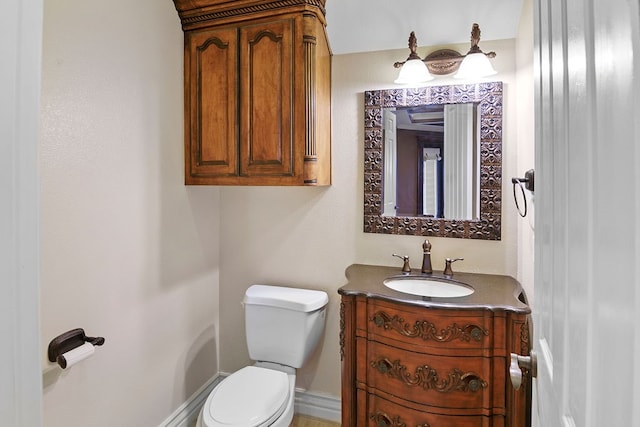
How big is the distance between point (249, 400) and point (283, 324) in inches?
17.1

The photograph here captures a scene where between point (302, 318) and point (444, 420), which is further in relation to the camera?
point (302, 318)

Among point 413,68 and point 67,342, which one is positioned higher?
point 413,68

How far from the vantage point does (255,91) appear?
72.8 inches

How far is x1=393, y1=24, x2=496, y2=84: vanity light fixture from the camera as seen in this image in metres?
1.72

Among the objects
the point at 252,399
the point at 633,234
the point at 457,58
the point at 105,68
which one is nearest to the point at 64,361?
the point at 252,399

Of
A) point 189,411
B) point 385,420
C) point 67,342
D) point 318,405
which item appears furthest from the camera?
point 318,405

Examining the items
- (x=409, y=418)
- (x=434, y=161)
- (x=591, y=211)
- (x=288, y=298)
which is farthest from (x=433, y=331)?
(x=591, y=211)

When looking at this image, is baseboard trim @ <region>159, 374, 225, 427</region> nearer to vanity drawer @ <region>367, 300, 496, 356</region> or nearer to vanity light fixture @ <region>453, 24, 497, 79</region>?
vanity drawer @ <region>367, 300, 496, 356</region>

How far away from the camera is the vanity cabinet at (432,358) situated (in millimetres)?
1379

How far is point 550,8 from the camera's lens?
680 mm

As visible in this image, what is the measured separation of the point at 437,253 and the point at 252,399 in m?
1.20

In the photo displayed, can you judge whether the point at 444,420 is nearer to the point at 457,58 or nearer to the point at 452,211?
the point at 452,211

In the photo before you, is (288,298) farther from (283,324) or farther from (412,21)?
(412,21)

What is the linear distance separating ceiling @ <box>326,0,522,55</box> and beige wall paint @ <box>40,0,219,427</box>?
3.02 feet
